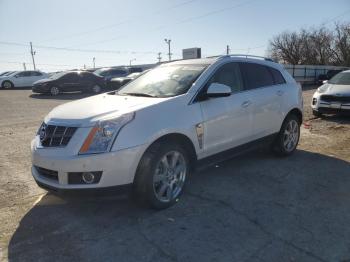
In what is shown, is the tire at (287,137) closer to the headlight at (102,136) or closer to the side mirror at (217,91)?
the side mirror at (217,91)

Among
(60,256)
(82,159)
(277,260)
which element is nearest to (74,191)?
(82,159)

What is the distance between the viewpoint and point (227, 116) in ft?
16.7

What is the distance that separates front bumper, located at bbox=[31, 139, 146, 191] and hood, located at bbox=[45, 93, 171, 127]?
37cm

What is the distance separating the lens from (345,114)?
34.9 ft

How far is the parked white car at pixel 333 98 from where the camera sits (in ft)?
34.9

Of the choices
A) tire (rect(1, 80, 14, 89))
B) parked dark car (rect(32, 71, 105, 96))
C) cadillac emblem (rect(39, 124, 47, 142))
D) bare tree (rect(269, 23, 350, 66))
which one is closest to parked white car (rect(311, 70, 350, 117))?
cadillac emblem (rect(39, 124, 47, 142))

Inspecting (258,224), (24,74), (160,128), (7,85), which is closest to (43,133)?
(160,128)

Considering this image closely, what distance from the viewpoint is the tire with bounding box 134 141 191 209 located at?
13.3 ft

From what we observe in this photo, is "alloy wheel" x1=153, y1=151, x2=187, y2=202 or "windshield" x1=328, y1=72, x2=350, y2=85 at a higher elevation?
"windshield" x1=328, y1=72, x2=350, y2=85

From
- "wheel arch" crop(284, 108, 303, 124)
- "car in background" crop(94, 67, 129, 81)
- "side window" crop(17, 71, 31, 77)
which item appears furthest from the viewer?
"side window" crop(17, 71, 31, 77)

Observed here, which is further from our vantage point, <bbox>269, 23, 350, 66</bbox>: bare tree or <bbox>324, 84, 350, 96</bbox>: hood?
<bbox>269, 23, 350, 66</bbox>: bare tree

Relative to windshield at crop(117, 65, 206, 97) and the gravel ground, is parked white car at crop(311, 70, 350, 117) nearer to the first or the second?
the gravel ground

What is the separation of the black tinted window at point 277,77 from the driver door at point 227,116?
1.09 metres

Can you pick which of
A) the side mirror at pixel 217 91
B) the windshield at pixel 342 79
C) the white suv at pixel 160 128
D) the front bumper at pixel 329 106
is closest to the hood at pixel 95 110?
the white suv at pixel 160 128
